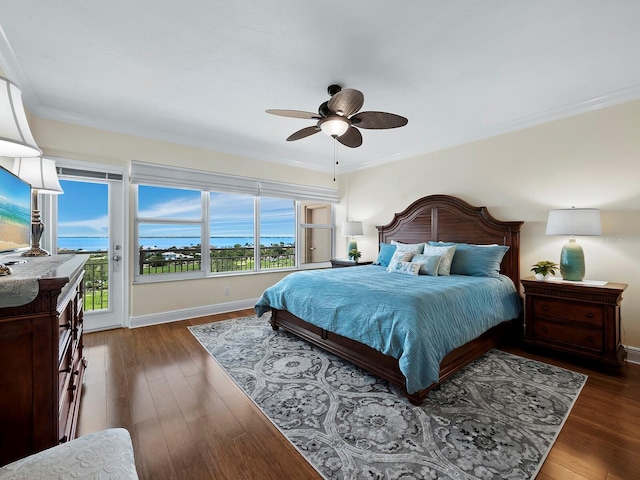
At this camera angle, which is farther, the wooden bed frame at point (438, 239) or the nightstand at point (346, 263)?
the nightstand at point (346, 263)

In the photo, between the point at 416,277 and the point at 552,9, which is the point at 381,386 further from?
the point at 552,9

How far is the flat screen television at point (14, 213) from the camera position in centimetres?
150

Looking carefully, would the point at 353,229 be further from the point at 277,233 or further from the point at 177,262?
the point at 177,262

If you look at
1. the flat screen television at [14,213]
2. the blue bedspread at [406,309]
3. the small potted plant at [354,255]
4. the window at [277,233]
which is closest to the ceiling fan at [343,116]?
the blue bedspread at [406,309]

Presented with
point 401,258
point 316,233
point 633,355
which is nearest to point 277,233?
point 316,233

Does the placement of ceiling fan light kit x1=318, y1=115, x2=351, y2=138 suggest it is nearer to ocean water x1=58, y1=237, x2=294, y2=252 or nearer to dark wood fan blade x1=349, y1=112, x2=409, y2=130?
dark wood fan blade x1=349, y1=112, x2=409, y2=130

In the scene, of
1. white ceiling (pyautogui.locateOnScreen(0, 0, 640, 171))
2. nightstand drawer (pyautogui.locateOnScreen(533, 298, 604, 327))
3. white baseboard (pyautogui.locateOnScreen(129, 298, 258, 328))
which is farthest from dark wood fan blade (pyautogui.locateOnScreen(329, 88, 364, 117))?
white baseboard (pyautogui.locateOnScreen(129, 298, 258, 328))

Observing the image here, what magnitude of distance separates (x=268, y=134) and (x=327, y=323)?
2.79m

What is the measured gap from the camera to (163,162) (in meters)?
3.99

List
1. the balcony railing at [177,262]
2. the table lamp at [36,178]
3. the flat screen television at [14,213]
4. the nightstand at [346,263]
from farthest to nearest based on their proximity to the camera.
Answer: the nightstand at [346,263]
the balcony railing at [177,262]
the table lamp at [36,178]
the flat screen television at [14,213]

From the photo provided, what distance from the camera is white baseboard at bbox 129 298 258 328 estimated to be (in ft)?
12.6

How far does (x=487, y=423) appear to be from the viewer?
186 centimetres

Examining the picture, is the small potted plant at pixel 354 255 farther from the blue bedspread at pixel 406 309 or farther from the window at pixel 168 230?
the window at pixel 168 230

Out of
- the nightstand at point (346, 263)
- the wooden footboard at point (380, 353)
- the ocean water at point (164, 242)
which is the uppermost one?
the ocean water at point (164, 242)
